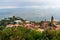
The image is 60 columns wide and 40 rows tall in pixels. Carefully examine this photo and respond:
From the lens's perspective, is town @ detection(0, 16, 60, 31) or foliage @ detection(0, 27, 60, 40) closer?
foliage @ detection(0, 27, 60, 40)

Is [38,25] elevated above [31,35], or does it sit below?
below

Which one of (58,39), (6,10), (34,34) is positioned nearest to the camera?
(58,39)

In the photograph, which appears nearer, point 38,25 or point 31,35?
point 31,35

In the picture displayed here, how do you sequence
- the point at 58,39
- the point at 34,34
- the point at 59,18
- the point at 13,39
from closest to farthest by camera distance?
the point at 13,39 → the point at 58,39 → the point at 34,34 → the point at 59,18

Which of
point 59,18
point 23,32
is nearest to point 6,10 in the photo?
point 59,18

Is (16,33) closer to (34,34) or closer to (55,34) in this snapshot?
(34,34)

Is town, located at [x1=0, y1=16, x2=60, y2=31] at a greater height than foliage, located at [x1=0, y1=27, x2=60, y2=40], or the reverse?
foliage, located at [x1=0, y1=27, x2=60, y2=40]

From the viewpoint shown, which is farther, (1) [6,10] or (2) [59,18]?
(1) [6,10]

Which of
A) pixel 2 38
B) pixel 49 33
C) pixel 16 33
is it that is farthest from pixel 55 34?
pixel 2 38

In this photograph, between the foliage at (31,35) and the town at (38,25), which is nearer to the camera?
the foliage at (31,35)

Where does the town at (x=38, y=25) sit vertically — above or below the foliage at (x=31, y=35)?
below
